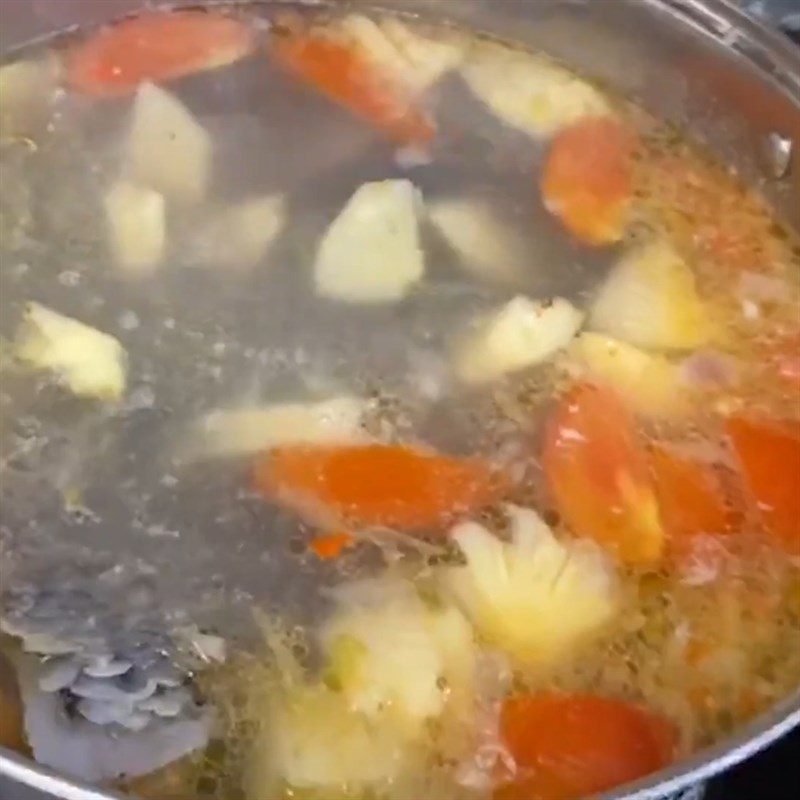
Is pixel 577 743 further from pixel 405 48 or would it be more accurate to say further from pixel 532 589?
pixel 405 48

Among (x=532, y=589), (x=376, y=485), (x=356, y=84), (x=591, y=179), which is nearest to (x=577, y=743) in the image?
(x=532, y=589)

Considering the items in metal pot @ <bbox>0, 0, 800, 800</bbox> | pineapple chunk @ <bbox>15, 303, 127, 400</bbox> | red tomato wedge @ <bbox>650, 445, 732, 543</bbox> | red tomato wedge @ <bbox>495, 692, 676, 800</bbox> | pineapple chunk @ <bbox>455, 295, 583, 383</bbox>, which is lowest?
pineapple chunk @ <bbox>15, 303, 127, 400</bbox>

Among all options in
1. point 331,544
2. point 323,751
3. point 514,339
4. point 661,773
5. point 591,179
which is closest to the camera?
point 661,773

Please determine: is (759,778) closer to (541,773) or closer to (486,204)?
(541,773)

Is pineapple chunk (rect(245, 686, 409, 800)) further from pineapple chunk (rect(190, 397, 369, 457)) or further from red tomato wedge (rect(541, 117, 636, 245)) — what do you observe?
red tomato wedge (rect(541, 117, 636, 245))

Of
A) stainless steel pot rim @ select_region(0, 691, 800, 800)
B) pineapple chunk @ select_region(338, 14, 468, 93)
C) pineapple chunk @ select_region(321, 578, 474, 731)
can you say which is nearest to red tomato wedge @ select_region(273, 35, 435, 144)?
pineapple chunk @ select_region(338, 14, 468, 93)

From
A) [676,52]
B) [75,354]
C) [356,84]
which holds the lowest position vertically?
[75,354]

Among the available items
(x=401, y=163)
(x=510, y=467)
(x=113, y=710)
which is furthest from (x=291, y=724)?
(x=401, y=163)
